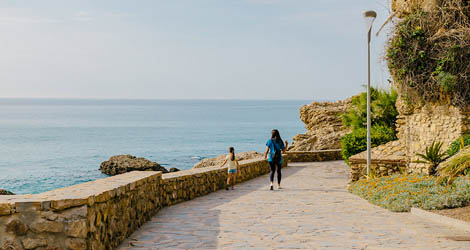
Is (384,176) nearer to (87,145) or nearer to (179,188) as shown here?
(179,188)

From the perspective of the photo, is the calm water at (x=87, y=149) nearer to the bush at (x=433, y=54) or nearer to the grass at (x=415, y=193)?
the bush at (x=433, y=54)

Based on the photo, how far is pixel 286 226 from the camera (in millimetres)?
8555

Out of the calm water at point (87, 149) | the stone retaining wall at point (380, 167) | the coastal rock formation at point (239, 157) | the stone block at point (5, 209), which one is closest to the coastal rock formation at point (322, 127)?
the coastal rock formation at point (239, 157)

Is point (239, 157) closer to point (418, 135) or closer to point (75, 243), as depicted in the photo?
point (418, 135)

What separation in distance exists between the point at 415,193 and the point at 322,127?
22347 mm

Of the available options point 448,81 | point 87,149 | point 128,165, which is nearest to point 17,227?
point 448,81

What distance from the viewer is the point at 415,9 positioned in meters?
14.8

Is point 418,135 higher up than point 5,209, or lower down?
higher up

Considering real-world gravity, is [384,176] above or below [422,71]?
below

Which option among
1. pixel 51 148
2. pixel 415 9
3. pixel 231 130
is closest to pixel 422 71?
pixel 415 9

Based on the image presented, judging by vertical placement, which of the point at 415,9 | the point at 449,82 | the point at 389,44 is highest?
the point at 415,9

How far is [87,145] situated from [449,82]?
71250 mm

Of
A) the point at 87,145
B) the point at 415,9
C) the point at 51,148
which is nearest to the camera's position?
the point at 415,9

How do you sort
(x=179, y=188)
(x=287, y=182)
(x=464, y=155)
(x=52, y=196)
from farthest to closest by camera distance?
(x=287, y=182), (x=179, y=188), (x=464, y=155), (x=52, y=196)
